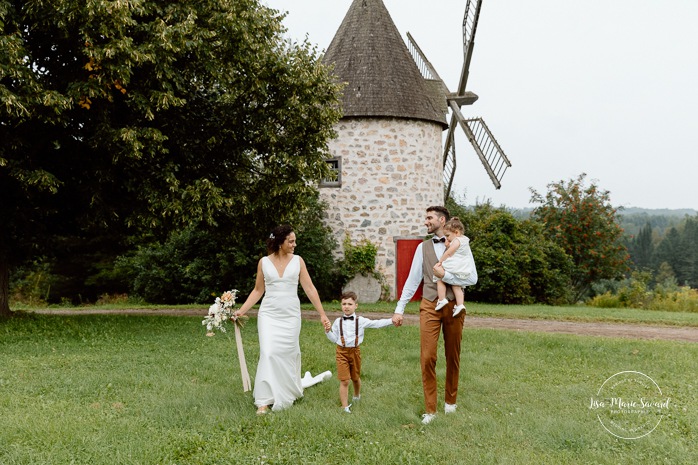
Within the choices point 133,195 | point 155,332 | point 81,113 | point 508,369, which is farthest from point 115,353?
point 508,369

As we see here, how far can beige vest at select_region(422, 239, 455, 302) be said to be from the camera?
22.4ft

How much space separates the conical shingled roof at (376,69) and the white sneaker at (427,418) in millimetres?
14490

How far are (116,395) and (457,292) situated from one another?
420cm

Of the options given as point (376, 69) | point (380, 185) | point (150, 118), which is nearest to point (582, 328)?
point (380, 185)

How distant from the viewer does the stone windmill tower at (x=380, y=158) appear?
20.4m

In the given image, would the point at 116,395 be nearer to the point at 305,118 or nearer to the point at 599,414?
the point at 599,414

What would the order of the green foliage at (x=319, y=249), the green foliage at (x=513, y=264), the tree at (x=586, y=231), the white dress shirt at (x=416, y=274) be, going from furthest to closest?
the tree at (x=586, y=231) < the green foliage at (x=513, y=264) < the green foliage at (x=319, y=249) < the white dress shirt at (x=416, y=274)

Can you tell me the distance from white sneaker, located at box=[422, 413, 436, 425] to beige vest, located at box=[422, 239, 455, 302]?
1.20 metres

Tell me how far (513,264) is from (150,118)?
14007 mm

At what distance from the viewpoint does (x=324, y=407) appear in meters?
7.17

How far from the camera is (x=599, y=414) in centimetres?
702

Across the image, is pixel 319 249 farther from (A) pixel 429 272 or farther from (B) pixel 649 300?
(A) pixel 429 272

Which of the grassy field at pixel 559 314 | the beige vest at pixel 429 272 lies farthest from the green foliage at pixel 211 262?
the beige vest at pixel 429 272

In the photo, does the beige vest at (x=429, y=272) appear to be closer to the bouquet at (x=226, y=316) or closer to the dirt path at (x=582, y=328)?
the bouquet at (x=226, y=316)
